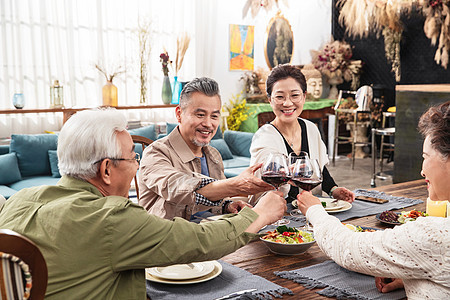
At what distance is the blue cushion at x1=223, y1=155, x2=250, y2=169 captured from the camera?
5.61 m

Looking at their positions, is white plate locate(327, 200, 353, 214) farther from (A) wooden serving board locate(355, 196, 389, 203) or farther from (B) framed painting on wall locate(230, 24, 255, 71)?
(B) framed painting on wall locate(230, 24, 255, 71)

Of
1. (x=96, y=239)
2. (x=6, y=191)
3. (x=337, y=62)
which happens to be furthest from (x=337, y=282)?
(x=337, y=62)

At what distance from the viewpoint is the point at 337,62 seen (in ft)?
28.1

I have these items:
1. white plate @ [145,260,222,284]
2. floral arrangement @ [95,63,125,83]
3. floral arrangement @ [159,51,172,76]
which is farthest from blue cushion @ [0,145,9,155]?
white plate @ [145,260,222,284]

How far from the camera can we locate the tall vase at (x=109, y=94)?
5.86 metres

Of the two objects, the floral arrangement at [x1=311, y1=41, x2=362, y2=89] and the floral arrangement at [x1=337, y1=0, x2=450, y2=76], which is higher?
the floral arrangement at [x1=337, y1=0, x2=450, y2=76]

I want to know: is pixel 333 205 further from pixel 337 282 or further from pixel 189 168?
pixel 337 282

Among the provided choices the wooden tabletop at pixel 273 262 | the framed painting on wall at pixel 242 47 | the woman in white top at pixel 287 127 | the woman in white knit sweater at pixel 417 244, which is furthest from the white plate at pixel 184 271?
the framed painting on wall at pixel 242 47

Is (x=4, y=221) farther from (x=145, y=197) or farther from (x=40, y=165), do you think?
(x=40, y=165)

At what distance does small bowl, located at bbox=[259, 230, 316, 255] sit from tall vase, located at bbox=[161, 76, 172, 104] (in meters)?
4.90

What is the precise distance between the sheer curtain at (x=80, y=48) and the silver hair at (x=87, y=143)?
193 inches

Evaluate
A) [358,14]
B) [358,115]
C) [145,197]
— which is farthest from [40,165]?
[358,14]

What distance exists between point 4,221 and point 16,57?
5.06 meters

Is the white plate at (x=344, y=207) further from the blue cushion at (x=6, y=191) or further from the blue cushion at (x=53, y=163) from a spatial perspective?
the blue cushion at (x=53, y=163)
